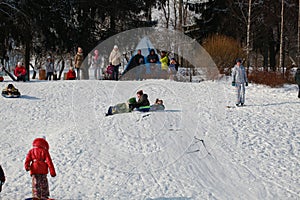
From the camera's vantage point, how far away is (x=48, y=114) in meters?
14.1

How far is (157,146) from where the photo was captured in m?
10.4

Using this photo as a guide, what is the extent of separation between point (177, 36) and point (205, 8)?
3360mm

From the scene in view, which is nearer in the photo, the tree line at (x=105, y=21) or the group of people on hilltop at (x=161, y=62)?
the group of people on hilltop at (x=161, y=62)

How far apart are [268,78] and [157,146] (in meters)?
12.1

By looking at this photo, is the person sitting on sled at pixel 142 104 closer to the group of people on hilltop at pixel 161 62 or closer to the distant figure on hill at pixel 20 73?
the group of people on hilltop at pixel 161 62

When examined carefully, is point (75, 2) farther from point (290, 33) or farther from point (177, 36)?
point (290, 33)

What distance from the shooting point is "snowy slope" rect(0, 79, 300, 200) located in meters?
8.33

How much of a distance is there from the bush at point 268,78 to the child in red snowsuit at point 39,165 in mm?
15408

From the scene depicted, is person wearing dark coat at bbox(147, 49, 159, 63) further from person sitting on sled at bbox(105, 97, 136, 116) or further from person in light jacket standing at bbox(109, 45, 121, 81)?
person sitting on sled at bbox(105, 97, 136, 116)

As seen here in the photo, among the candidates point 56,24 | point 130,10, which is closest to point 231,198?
point 56,24

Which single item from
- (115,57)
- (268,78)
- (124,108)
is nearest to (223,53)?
(268,78)

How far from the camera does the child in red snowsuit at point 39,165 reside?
695 cm

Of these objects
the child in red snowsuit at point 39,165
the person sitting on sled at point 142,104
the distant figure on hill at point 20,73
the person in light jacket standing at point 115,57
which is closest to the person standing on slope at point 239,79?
the person sitting on sled at point 142,104

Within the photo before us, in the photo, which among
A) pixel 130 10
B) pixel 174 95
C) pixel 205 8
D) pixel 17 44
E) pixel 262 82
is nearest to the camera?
pixel 174 95
